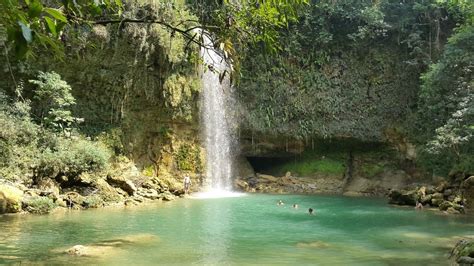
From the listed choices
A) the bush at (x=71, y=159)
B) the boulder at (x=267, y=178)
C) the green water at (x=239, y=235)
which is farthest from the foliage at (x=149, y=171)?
the boulder at (x=267, y=178)

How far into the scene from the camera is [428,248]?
9.53 m

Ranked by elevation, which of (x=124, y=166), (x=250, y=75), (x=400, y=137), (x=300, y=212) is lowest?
(x=300, y=212)

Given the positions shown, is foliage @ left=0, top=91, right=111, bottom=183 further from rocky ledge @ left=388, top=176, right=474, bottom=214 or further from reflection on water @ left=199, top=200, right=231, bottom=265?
rocky ledge @ left=388, top=176, right=474, bottom=214

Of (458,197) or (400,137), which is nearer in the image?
(458,197)

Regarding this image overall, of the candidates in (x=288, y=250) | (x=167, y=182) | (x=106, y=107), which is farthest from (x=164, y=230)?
(x=106, y=107)

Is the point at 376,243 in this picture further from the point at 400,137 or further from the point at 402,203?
the point at 400,137

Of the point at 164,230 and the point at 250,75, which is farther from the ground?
the point at 250,75

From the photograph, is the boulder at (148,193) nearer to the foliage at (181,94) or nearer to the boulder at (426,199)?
the foliage at (181,94)

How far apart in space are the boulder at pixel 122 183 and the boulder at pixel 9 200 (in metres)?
4.25

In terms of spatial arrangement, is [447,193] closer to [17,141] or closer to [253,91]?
[253,91]

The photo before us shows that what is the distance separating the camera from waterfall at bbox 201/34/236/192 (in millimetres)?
24562

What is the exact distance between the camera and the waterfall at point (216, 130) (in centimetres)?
2456

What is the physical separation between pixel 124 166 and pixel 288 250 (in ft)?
45.5

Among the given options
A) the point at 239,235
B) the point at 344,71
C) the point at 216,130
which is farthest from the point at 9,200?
the point at 344,71
